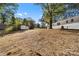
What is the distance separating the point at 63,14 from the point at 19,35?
60 centimetres

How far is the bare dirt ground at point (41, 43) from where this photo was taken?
2273 millimetres

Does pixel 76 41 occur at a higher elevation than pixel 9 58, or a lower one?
higher

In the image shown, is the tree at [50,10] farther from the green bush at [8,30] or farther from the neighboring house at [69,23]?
the green bush at [8,30]

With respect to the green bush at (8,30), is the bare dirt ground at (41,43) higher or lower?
lower

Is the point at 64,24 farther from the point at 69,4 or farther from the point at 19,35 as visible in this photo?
the point at 19,35

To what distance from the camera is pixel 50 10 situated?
7.72 ft

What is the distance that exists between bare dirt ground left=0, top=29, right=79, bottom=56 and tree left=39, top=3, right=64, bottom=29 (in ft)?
0.48

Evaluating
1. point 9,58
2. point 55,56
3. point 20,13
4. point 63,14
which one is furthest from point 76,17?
point 9,58

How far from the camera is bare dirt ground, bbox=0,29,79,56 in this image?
7.46 ft

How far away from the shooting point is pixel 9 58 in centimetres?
228

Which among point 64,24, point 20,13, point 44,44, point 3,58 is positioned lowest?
point 3,58

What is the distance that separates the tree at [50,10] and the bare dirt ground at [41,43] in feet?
0.48

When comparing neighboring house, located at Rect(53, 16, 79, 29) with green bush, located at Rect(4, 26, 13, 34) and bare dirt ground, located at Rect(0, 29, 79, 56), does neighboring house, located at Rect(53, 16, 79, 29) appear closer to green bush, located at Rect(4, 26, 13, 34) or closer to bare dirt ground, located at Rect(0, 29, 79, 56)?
bare dirt ground, located at Rect(0, 29, 79, 56)

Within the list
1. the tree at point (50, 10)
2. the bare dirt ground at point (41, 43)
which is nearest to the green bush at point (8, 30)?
the bare dirt ground at point (41, 43)
